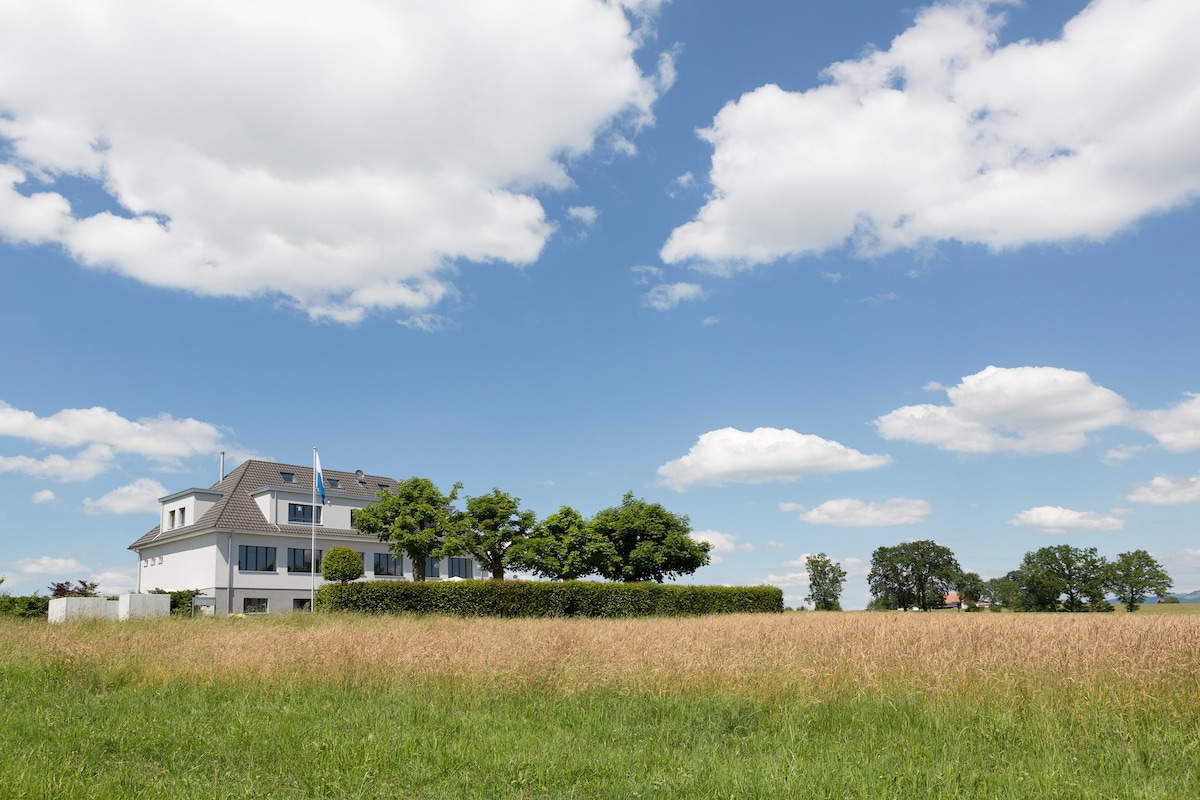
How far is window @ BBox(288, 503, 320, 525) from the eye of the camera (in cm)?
4928

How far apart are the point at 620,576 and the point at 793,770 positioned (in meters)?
45.5

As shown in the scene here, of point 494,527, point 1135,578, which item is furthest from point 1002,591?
point 494,527

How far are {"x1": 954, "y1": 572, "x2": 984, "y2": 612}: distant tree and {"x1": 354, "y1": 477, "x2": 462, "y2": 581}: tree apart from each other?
75.7 metres

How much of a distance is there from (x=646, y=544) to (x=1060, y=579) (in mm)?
57306

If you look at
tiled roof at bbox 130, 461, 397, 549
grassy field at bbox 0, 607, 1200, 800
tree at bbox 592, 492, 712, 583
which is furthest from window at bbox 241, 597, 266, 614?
grassy field at bbox 0, 607, 1200, 800

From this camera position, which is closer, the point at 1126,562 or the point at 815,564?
the point at 1126,562

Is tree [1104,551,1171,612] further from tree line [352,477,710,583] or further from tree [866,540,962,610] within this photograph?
tree line [352,477,710,583]

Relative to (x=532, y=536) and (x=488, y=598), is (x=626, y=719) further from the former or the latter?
(x=532, y=536)

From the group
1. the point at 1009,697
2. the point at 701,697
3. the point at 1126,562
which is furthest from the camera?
the point at 1126,562

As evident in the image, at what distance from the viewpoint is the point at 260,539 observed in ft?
152

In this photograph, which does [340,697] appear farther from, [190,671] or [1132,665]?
[1132,665]

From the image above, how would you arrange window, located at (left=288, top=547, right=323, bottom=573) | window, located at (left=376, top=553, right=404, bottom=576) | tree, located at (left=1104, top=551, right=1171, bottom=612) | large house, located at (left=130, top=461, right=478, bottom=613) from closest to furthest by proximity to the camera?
large house, located at (left=130, top=461, right=478, bottom=613) < window, located at (left=288, top=547, right=323, bottom=573) < window, located at (left=376, top=553, right=404, bottom=576) < tree, located at (left=1104, top=551, right=1171, bottom=612)

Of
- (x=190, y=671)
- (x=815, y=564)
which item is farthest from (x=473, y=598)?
(x=815, y=564)

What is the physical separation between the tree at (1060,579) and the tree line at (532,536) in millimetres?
51304
